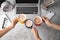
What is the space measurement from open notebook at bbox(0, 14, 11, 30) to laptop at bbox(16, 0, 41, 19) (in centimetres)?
9

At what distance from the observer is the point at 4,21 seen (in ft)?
5.14

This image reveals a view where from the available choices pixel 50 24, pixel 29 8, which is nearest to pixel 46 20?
pixel 50 24

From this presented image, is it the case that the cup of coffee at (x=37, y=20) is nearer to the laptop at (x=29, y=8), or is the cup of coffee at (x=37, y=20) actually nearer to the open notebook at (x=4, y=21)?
the laptop at (x=29, y=8)

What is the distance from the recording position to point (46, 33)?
1.57 meters

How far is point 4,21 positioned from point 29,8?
21 centimetres

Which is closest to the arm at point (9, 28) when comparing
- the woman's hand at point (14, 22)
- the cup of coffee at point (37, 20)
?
the woman's hand at point (14, 22)

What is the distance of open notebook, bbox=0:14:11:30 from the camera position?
1.56 meters

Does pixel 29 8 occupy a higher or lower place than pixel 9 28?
higher

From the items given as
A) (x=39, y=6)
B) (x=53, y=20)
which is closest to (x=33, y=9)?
(x=39, y=6)

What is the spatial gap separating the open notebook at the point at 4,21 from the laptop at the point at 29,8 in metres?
0.09

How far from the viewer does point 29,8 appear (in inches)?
62.0

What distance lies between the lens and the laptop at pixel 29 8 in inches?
61.2

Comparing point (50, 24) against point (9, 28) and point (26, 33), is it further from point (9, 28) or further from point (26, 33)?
point (9, 28)

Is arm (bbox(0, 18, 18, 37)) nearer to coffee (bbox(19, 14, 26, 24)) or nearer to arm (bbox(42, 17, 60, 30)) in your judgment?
coffee (bbox(19, 14, 26, 24))
